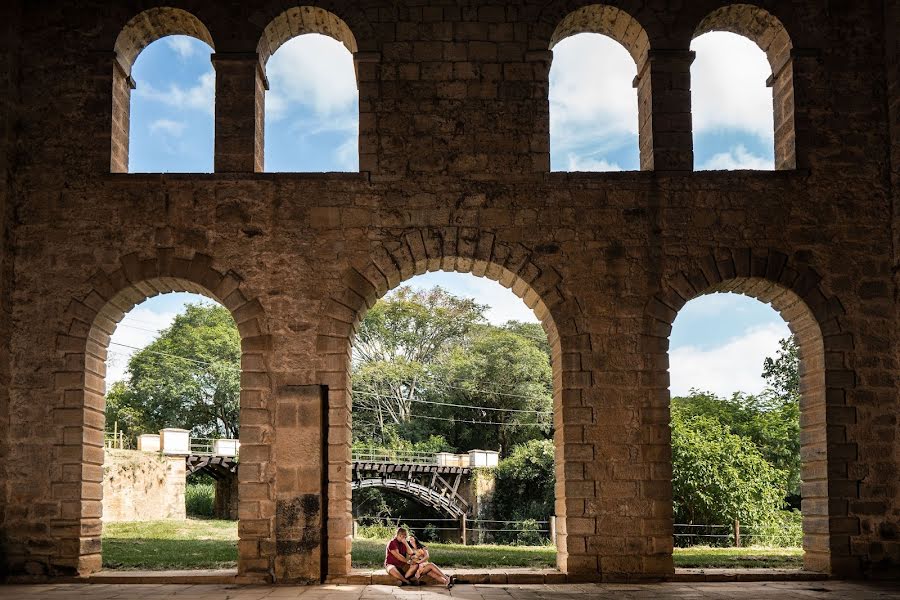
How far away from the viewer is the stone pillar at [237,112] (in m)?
10.6

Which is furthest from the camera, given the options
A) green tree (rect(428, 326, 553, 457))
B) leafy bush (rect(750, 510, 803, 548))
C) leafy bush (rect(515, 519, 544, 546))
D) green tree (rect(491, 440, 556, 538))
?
green tree (rect(428, 326, 553, 457))

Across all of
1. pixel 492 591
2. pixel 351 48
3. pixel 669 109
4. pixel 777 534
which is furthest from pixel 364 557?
pixel 777 534

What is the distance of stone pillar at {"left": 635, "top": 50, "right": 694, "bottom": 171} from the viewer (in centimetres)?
1068

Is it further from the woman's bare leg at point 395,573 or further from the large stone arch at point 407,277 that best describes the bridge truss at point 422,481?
the woman's bare leg at point 395,573

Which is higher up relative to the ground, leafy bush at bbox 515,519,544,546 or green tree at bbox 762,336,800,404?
green tree at bbox 762,336,800,404

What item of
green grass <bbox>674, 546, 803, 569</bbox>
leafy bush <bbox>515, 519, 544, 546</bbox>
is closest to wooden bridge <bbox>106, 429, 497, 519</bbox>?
leafy bush <bbox>515, 519, 544, 546</bbox>

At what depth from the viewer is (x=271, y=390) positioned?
1012 cm

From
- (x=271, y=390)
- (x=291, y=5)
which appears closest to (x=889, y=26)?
(x=291, y=5)

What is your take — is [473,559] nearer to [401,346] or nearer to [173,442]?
[173,442]

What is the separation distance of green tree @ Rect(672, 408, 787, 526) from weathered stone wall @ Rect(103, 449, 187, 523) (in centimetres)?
1382

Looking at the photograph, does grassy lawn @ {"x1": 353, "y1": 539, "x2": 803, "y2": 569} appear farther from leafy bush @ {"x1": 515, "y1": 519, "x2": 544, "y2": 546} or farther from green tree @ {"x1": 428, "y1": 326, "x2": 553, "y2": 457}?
green tree @ {"x1": 428, "y1": 326, "x2": 553, "y2": 457}

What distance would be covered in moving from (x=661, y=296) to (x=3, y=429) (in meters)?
7.21

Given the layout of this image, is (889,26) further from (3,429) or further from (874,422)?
(3,429)

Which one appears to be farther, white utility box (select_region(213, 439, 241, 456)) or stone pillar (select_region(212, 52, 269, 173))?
white utility box (select_region(213, 439, 241, 456))
